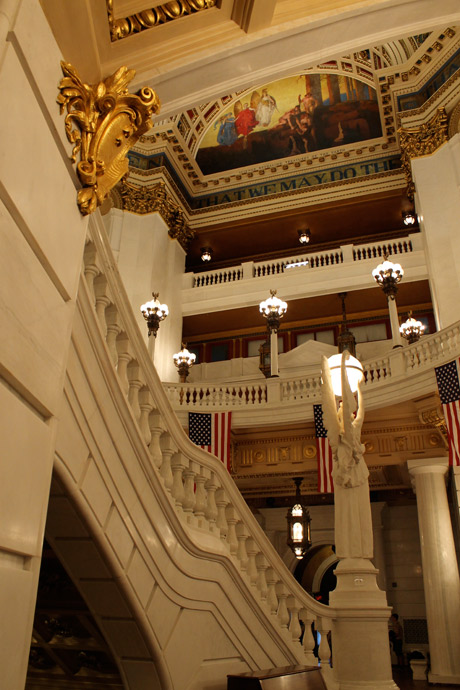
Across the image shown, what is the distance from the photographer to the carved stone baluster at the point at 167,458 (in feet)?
13.6

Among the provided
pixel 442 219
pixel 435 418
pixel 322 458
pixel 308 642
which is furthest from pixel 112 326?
pixel 442 219

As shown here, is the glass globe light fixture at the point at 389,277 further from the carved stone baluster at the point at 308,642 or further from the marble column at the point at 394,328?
the carved stone baluster at the point at 308,642

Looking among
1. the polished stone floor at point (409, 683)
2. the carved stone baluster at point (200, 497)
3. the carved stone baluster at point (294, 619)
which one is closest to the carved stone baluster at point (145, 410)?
the carved stone baluster at point (200, 497)

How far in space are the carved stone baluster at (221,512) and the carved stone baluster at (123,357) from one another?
1565mm

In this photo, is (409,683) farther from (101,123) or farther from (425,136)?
→ (425,136)

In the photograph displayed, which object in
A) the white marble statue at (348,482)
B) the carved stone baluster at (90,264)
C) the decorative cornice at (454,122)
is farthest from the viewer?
the decorative cornice at (454,122)

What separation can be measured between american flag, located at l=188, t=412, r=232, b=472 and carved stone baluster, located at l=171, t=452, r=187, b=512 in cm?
889

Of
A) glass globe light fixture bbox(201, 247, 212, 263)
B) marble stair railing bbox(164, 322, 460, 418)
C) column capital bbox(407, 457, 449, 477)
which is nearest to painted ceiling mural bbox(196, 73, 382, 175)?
glass globe light fixture bbox(201, 247, 212, 263)

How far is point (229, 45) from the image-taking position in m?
3.21

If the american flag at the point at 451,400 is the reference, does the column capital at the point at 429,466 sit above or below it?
below

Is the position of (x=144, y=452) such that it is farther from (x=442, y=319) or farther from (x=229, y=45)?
(x=442, y=319)

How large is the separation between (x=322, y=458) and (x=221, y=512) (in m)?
7.61

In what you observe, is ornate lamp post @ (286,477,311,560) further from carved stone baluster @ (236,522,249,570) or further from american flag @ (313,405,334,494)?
carved stone baluster @ (236,522,249,570)

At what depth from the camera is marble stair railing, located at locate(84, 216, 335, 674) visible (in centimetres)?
358
